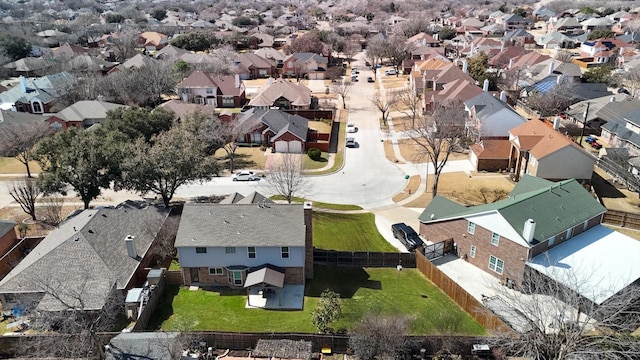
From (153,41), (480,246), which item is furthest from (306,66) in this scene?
(480,246)

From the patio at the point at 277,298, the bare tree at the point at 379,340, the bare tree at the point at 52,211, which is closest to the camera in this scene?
the bare tree at the point at 379,340

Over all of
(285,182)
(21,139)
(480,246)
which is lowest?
(480,246)

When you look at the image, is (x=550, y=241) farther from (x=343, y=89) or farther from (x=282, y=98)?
(x=343, y=89)

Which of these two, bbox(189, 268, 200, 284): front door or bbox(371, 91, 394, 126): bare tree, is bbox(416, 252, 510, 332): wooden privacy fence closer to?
bbox(189, 268, 200, 284): front door

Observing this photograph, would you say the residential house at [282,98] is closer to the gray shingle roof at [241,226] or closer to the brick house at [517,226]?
the brick house at [517,226]

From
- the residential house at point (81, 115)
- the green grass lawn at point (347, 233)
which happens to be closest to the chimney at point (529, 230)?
the green grass lawn at point (347, 233)

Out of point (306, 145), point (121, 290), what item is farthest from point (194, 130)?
point (121, 290)
